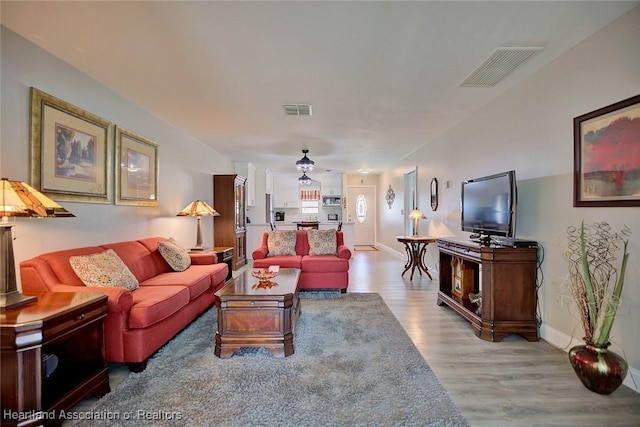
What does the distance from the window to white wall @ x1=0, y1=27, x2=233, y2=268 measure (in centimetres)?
651

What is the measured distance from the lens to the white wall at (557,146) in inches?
81.9

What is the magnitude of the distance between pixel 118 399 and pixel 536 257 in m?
3.52

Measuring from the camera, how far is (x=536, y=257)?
286 centimetres

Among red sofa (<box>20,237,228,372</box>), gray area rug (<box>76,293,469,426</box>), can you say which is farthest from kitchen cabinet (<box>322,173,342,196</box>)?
gray area rug (<box>76,293,469,426</box>)

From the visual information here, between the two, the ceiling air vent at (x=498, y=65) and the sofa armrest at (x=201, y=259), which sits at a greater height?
the ceiling air vent at (x=498, y=65)

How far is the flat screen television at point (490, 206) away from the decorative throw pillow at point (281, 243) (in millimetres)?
2538

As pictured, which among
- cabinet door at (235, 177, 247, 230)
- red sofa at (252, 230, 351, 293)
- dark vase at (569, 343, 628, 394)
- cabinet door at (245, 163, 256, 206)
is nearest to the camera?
dark vase at (569, 343, 628, 394)

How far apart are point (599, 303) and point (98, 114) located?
4.49 metres

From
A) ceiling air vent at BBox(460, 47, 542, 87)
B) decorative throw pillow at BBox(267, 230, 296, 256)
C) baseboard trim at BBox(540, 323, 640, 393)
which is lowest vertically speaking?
baseboard trim at BBox(540, 323, 640, 393)

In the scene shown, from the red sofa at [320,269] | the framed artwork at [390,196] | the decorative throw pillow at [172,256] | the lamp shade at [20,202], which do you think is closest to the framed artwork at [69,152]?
the lamp shade at [20,202]

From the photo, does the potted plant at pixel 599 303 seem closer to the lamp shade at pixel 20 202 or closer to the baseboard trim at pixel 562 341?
the baseboard trim at pixel 562 341

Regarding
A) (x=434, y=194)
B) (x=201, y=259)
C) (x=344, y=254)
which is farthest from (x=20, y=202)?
(x=434, y=194)

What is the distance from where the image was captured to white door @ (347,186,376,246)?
10570mm

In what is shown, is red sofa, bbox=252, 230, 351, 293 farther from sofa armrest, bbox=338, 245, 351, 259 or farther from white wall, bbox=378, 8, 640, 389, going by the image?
white wall, bbox=378, 8, 640, 389
